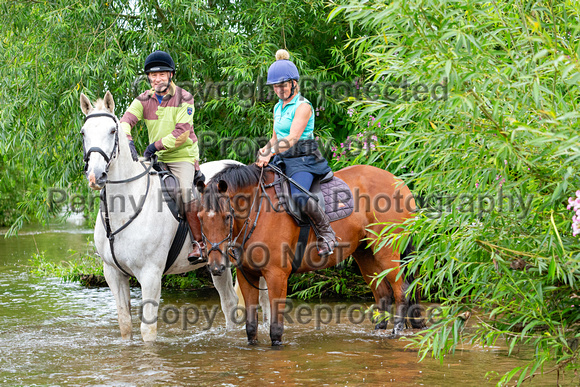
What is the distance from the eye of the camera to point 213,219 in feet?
16.5

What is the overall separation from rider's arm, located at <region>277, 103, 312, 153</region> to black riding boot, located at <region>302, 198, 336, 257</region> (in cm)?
60

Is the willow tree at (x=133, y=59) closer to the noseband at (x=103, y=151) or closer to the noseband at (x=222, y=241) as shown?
the noseband at (x=103, y=151)

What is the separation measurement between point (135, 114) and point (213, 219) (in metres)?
1.82

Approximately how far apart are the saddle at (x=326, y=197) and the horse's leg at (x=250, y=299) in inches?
29.1

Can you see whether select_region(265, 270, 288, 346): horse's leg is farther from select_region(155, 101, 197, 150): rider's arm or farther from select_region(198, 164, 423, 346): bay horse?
select_region(155, 101, 197, 150): rider's arm

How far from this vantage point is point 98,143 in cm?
509

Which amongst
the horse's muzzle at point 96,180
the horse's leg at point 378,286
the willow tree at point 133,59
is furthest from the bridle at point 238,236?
the willow tree at point 133,59

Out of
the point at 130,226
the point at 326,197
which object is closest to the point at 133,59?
the point at 130,226

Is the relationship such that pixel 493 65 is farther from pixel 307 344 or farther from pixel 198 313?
pixel 198 313

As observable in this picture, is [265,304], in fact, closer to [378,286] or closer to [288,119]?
[378,286]

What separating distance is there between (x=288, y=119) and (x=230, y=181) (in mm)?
831

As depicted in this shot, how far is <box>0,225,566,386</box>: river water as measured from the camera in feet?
15.7

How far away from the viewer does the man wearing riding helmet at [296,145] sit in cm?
545

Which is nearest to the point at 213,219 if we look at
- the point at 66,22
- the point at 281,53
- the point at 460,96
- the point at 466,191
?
the point at 281,53
